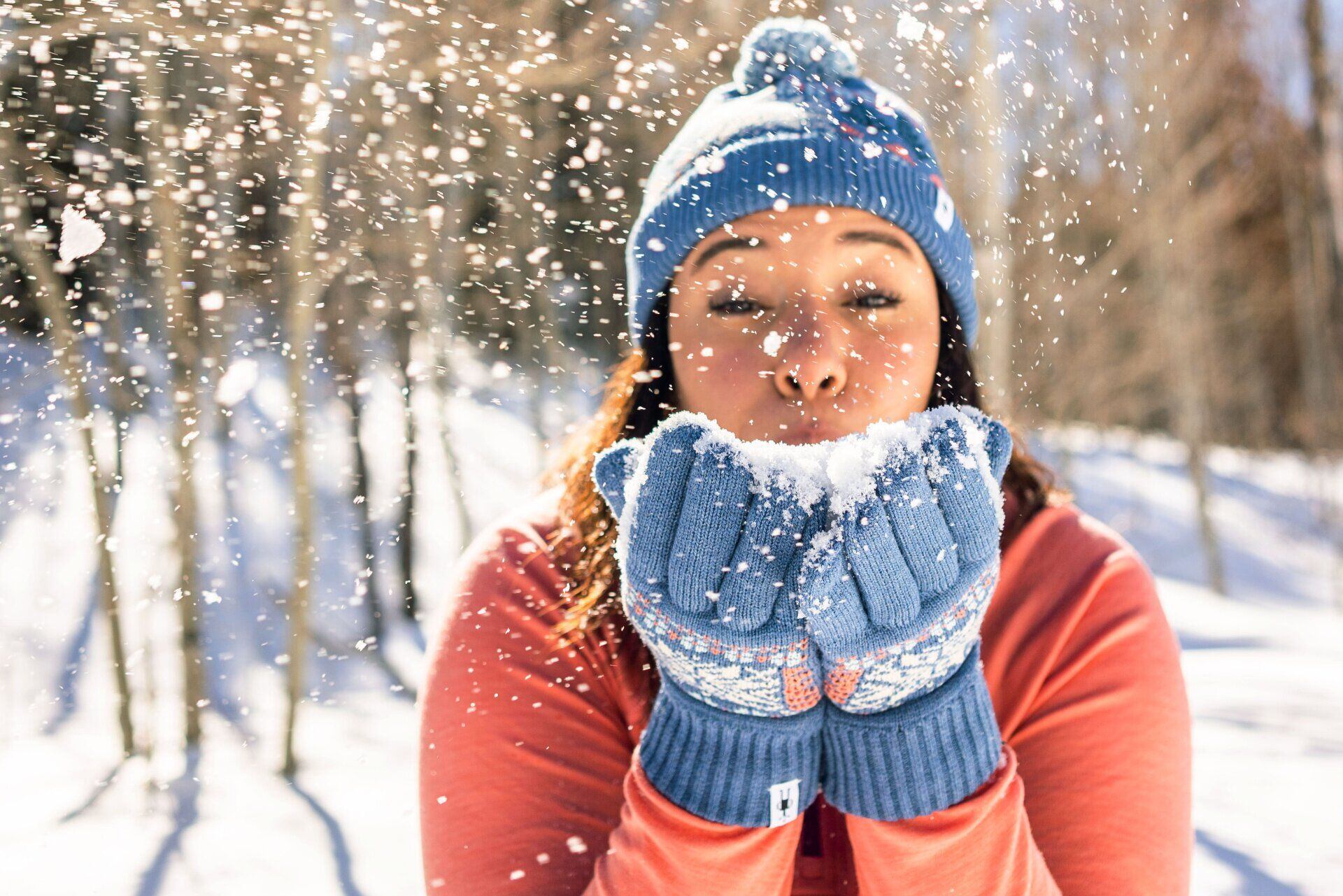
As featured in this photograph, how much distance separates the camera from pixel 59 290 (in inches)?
58.4

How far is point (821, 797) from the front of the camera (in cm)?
98

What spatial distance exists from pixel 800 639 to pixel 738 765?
14 cm

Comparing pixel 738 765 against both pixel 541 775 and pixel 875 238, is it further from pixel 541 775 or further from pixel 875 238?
pixel 875 238

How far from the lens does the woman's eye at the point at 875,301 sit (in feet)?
2.75

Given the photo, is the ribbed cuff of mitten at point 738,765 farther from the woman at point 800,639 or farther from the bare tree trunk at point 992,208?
the bare tree trunk at point 992,208

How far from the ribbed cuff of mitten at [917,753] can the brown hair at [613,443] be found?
326 mm

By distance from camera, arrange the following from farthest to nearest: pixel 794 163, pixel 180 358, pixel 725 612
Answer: pixel 180 358 → pixel 794 163 → pixel 725 612

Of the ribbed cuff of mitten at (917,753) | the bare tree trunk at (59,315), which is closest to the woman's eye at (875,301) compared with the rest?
the ribbed cuff of mitten at (917,753)

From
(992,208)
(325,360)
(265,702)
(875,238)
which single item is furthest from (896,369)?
(992,208)

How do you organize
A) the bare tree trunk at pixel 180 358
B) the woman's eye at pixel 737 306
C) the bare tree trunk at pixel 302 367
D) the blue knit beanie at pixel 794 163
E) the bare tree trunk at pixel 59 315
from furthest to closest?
the bare tree trunk at pixel 302 367, the bare tree trunk at pixel 180 358, the bare tree trunk at pixel 59 315, the blue knit beanie at pixel 794 163, the woman's eye at pixel 737 306

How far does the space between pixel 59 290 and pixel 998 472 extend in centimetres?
160

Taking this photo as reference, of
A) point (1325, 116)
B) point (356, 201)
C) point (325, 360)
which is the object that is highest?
point (1325, 116)

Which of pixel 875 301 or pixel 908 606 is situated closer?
pixel 908 606

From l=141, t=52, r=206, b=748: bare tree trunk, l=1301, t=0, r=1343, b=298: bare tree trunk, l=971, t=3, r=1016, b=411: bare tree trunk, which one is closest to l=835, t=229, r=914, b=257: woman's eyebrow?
l=141, t=52, r=206, b=748: bare tree trunk
